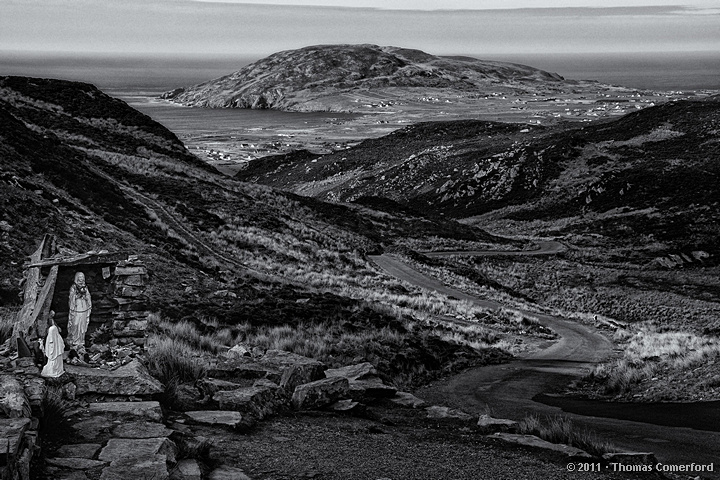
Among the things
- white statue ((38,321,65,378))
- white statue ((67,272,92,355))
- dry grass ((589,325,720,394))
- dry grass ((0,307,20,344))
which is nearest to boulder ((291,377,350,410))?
white statue ((67,272,92,355))

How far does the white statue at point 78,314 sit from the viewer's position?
1092 centimetres

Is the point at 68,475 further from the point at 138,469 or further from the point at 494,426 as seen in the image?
the point at 494,426

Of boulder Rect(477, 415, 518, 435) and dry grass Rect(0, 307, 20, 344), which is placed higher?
dry grass Rect(0, 307, 20, 344)

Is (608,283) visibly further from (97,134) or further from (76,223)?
(97,134)

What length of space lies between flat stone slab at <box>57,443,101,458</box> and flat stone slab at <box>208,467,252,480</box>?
4.55 feet

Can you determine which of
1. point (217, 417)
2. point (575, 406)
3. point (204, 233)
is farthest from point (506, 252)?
point (217, 417)

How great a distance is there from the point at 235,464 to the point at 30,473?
2459 millimetres

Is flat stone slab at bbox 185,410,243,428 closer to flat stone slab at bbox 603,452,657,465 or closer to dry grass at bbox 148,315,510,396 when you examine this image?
dry grass at bbox 148,315,510,396

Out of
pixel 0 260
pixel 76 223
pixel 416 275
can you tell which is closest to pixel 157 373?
pixel 0 260

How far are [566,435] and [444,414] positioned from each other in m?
2.34

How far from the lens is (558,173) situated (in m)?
88.9

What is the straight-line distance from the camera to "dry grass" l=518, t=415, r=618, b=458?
10656 mm

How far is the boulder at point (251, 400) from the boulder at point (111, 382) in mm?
1135

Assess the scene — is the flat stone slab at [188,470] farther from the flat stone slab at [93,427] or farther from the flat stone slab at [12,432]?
the flat stone slab at [12,432]
